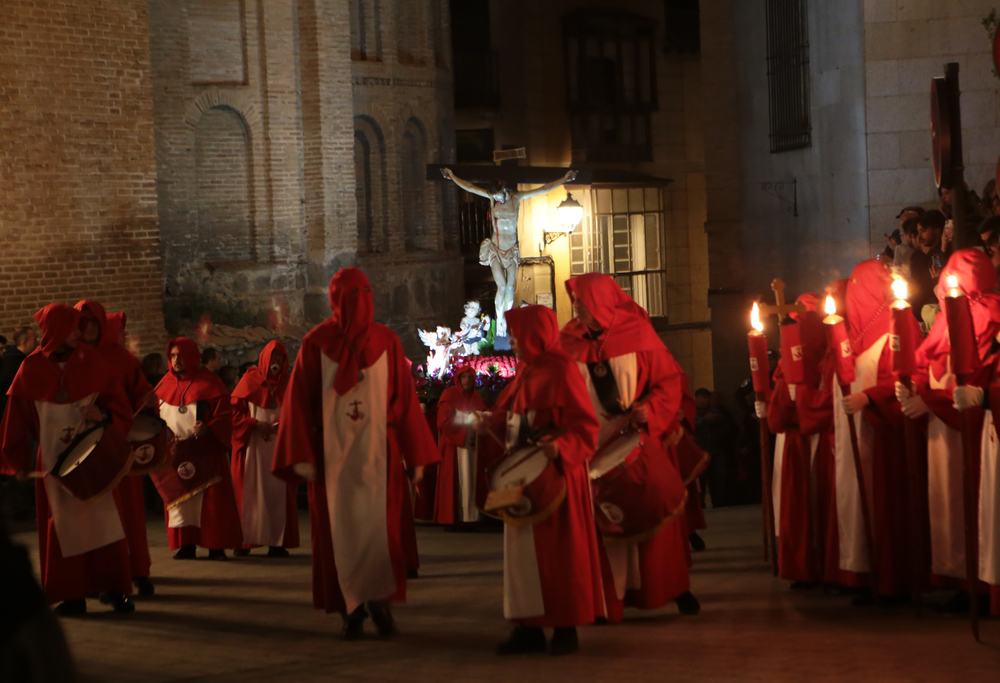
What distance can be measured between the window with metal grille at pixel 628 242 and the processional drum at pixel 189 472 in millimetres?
19605

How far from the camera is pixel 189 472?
10414mm

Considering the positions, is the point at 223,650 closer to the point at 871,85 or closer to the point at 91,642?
the point at 91,642

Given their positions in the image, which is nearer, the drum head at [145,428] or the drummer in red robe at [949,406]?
the drummer in red robe at [949,406]

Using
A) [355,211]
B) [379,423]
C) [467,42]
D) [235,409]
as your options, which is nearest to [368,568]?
[379,423]

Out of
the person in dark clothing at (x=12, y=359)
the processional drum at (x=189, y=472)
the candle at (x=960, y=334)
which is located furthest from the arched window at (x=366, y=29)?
the candle at (x=960, y=334)

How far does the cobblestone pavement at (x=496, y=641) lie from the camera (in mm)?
6180

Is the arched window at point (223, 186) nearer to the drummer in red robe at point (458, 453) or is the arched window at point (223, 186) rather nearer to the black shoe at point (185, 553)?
the drummer in red robe at point (458, 453)

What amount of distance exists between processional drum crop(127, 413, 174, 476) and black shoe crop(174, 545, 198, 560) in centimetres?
202

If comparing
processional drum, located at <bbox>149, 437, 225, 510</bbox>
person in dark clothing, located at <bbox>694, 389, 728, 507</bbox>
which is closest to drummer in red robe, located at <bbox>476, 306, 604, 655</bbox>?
processional drum, located at <bbox>149, 437, 225, 510</bbox>

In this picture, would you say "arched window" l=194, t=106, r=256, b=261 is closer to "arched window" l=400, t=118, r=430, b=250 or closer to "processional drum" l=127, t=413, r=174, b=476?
"arched window" l=400, t=118, r=430, b=250

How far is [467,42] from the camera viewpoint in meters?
29.8

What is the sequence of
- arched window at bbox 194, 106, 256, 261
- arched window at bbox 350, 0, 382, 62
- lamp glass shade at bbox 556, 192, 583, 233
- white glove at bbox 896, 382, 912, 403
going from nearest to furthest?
white glove at bbox 896, 382, 912, 403, arched window at bbox 194, 106, 256, 261, lamp glass shade at bbox 556, 192, 583, 233, arched window at bbox 350, 0, 382, 62

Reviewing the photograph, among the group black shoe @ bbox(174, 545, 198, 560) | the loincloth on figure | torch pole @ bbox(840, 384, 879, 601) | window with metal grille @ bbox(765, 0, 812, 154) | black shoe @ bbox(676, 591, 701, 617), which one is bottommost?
black shoe @ bbox(174, 545, 198, 560)

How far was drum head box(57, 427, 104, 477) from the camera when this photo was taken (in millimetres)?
8227
